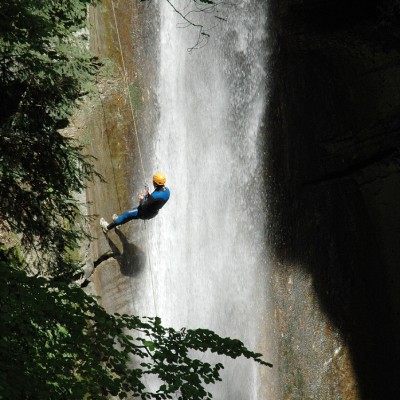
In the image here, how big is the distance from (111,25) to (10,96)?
2997mm

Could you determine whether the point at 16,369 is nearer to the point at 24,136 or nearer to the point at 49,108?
the point at 24,136

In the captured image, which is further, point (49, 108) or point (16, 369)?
point (49, 108)

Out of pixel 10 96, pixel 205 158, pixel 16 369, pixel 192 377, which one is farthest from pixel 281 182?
pixel 16 369

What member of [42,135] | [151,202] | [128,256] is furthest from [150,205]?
[42,135]

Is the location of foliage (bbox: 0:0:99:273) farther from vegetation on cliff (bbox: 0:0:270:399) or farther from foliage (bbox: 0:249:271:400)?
foliage (bbox: 0:249:271:400)

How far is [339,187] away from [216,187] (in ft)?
7.18

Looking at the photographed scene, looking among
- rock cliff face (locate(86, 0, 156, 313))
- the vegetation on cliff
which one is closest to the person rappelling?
rock cliff face (locate(86, 0, 156, 313))

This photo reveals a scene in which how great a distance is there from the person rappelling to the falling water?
3.70ft

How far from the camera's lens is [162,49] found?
1129cm

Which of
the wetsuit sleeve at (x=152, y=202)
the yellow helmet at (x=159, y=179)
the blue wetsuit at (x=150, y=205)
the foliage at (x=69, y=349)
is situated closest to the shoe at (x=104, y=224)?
the blue wetsuit at (x=150, y=205)

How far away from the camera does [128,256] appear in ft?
33.7

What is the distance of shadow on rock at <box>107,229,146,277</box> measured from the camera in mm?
10148

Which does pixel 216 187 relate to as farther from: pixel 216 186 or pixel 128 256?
pixel 128 256

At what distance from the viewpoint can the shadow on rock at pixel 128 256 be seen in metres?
10.1
